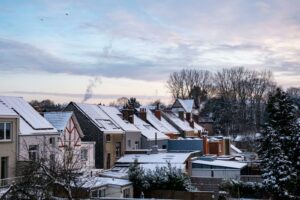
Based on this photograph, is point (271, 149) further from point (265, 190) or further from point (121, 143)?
point (121, 143)

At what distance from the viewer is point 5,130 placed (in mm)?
31547

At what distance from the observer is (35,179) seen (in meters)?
13.8

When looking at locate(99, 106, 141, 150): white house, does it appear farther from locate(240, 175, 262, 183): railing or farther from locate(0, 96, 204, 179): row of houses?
locate(240, 175, 262, 183): railing

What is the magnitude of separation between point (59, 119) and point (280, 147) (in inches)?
698

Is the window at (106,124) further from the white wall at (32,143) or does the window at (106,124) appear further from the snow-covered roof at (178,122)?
the snow-covered roof at (178,122)

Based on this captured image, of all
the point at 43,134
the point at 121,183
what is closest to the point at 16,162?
the point at 43,134

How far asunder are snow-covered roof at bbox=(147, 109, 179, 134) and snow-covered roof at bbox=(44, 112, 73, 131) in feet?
62.0

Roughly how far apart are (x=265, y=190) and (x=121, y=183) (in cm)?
1013

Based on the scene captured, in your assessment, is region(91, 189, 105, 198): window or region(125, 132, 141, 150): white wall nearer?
region(91, 189, 105, 198): window

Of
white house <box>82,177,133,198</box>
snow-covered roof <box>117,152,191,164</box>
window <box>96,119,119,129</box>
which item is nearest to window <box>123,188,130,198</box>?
white house <box>82,177,133,198</box>

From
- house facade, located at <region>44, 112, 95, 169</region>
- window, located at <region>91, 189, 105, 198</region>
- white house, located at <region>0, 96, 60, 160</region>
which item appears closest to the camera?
window, located at <region>91, 189, 105, 198</region>

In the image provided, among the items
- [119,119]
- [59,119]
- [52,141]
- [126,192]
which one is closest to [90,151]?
[59,119]

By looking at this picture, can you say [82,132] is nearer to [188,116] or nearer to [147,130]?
[147,130]

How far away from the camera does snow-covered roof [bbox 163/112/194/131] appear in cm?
6377
